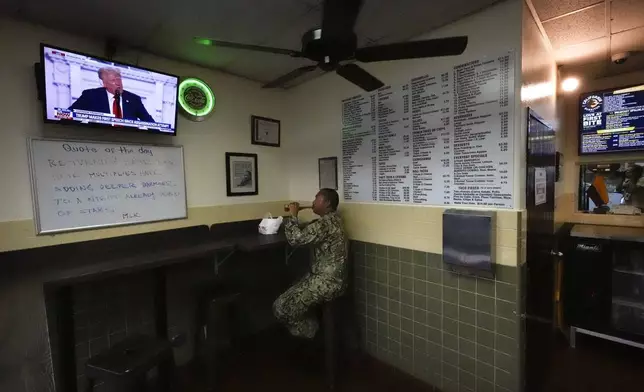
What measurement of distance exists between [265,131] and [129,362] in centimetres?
209

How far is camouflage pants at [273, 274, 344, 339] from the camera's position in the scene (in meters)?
2.17

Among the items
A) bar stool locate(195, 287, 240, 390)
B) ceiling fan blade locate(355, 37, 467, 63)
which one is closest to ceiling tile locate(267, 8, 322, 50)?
ceiling fan blade locate(355, 37, 467, 63)

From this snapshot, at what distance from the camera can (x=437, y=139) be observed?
2.06 m

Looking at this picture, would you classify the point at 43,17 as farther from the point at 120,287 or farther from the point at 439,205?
the point at 439,205

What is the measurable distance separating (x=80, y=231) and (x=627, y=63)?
4.47 meters

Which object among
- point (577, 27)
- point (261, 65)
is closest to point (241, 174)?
point (261, 65)

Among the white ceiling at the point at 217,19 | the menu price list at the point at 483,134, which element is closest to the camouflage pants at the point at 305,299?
the menu price list at the point at 483,134

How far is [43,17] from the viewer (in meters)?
1.76

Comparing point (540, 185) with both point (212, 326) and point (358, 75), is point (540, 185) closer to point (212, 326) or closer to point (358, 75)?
point (358, 75)

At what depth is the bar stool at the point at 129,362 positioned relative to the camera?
4.93 feet

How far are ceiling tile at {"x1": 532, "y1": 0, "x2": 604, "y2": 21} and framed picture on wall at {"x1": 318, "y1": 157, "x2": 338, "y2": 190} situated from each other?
1654mm

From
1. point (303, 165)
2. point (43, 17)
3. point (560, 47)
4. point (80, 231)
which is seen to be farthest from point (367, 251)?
point (43, 17)

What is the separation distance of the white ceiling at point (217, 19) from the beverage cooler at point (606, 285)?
2234 mm

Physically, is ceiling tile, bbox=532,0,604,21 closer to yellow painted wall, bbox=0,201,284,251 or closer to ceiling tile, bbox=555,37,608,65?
ceiling tile, bbox=555,37,608,65
